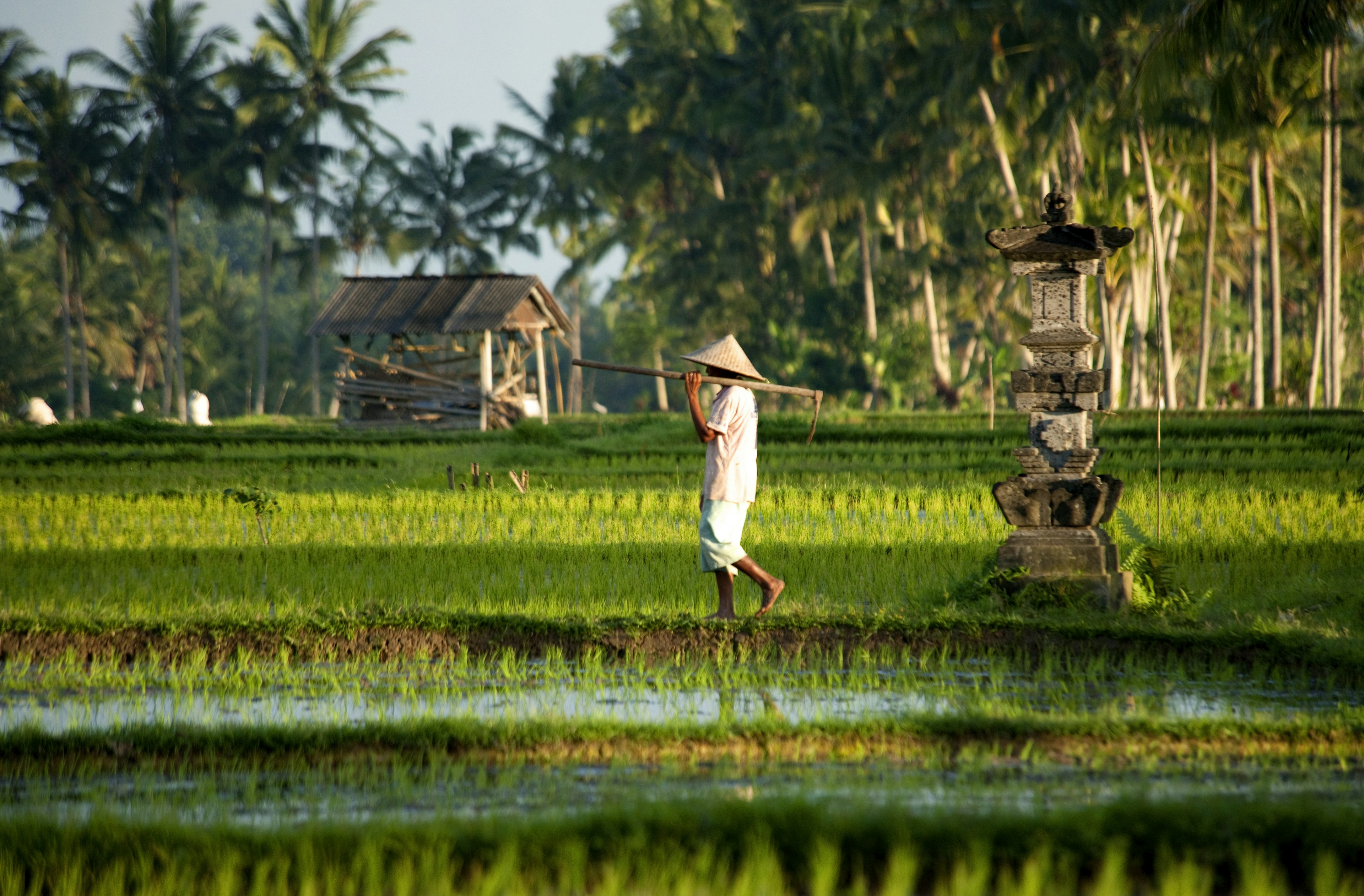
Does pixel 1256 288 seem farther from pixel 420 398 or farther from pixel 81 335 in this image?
pixel 81 335

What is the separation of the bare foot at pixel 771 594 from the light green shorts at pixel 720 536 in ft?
0.74

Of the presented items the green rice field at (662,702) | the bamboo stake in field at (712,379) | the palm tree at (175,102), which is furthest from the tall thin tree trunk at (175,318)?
the bamboo stake in field at (712,379)

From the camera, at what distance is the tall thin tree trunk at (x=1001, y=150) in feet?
81.4

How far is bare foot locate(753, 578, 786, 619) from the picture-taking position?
21.3 ft

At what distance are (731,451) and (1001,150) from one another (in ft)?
68.6

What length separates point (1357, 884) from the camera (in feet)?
9.48

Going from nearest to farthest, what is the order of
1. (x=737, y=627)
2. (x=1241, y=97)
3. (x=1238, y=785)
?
(x=1238, y=785) < (x=737, y=627) < (x=1241, y=97)

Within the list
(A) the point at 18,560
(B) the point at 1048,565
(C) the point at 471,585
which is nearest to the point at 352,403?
(A) the point at 18,560

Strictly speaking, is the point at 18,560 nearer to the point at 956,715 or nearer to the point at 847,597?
the point at 847,597

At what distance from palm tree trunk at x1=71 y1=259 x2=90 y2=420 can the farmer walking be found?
1278 inches

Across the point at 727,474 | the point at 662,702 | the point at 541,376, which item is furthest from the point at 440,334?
the point at 662,702

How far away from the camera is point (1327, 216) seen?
1992cm

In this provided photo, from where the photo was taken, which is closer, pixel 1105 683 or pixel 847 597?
pixel 1105 683

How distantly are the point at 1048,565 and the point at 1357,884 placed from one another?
407 cm
